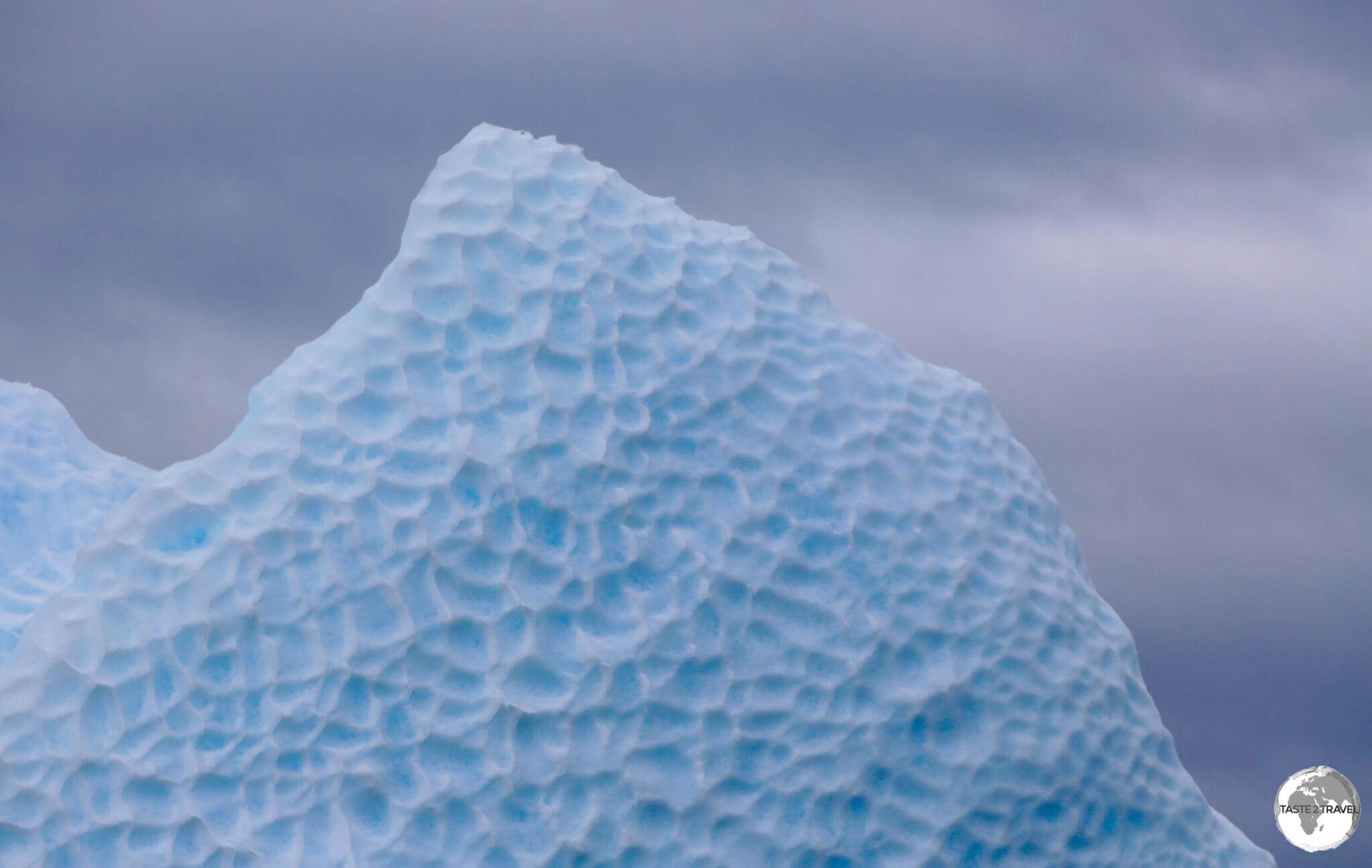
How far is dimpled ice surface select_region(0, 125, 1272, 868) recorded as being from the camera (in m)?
5.29

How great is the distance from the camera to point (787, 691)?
553 cm

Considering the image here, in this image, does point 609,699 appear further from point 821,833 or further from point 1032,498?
point 1032,498

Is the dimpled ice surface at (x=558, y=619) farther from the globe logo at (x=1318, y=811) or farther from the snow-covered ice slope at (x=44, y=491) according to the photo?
the globe logo at (x=1318, y=811)

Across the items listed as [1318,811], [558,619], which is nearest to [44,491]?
[558,619]

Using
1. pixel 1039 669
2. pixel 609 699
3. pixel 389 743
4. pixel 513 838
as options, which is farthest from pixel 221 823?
pixel 1039 669

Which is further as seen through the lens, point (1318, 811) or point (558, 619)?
point (1318, 811)

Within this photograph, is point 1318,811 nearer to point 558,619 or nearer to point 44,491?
point 558,619

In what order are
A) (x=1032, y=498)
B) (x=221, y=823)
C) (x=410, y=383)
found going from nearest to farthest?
(x=221, y=823)
(x=410, y=383)
(x=1032, y=498)

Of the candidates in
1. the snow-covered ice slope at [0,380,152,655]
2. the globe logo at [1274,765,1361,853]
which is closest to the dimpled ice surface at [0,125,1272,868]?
the snow-covered ice slope at [0,380,152,655]

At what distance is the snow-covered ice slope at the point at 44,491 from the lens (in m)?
7.07

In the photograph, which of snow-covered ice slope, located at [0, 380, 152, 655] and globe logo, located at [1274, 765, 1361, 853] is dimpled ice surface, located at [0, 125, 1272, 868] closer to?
snow-covered ice slope, located at [0, 380, 152, 655]

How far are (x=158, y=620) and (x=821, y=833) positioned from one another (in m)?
2.76

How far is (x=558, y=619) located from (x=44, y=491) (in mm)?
3680

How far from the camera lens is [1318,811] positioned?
25.1ft
